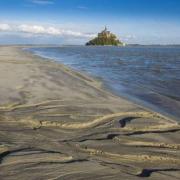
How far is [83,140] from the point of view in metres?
6.88

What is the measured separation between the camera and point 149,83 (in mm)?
19125

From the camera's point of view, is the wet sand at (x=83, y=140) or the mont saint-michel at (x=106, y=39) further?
the mont saint-michel at (x=106, y=39)

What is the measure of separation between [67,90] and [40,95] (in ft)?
5.50

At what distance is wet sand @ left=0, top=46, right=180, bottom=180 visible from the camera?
521 centimetres

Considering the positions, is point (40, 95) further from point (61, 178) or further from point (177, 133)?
point (61, 178)

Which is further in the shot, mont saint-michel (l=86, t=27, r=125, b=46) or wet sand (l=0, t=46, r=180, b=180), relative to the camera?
mont saint-michel (l=86, t=27, r=125, b=46)

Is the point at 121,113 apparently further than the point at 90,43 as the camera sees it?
No

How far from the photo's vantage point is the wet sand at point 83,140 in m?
5.21

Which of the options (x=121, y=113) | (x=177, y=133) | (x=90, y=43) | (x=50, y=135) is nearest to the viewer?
(x=50, y=135)

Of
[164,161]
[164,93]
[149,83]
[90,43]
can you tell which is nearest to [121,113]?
[164,161]

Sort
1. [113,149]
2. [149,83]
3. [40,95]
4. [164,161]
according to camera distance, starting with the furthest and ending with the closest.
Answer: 1. [149,83]
2. [40,95]
3. [113,149]
4. [164,161]

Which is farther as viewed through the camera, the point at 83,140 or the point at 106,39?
the point at 106,39

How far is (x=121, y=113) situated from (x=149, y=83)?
9801mm

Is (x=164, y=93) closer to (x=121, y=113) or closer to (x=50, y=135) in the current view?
(x=121, y=113)
